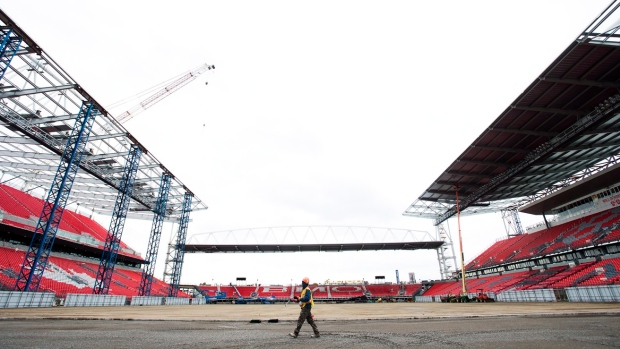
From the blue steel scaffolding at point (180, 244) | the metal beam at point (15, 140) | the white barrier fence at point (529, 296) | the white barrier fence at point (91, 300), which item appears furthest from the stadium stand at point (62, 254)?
the white barrier fence at point (529, 296)

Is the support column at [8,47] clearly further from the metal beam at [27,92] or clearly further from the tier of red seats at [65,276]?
the tier of red seats at [65,276]

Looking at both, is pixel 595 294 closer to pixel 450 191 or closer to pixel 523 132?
pixel 523 132

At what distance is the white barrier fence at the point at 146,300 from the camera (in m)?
31.0

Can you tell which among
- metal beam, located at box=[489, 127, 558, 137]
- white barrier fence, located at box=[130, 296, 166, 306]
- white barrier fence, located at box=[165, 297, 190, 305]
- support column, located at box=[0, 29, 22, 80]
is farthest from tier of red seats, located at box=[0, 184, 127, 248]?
metal beam, located at box=[489, 127, 558, 137]

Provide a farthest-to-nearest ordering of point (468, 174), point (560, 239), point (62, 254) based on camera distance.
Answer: point (62, 254) < point (560, 239) < point (468, 174)

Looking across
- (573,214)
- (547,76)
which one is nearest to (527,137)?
(547,76)

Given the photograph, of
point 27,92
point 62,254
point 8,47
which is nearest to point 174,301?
point 62,254

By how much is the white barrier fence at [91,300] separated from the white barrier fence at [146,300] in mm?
1224

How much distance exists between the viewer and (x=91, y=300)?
2573cm

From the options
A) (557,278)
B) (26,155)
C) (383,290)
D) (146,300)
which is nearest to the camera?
(557,278)

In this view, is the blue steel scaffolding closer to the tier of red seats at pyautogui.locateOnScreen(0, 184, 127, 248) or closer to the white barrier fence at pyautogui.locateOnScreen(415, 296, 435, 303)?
the tier of red seats at pyautogui.locateOnScreen(0, 184, 127, 248)

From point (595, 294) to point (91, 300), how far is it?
1560 inches

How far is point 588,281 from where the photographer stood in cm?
2712

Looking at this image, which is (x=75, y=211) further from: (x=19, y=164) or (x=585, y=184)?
(x=585, y=184)
